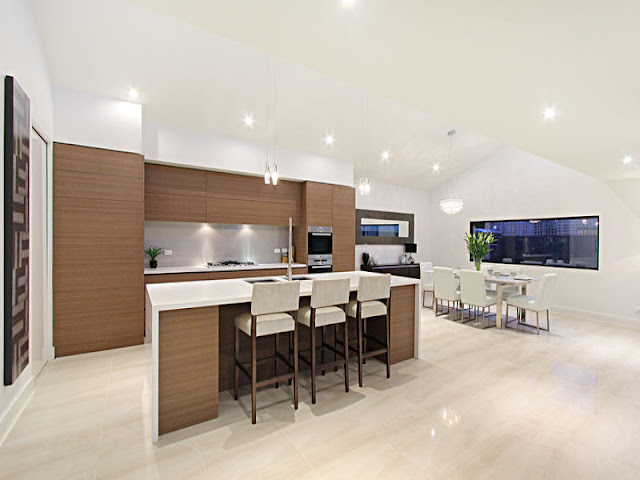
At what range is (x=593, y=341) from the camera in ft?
14.1

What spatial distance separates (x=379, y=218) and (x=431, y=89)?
521 cm

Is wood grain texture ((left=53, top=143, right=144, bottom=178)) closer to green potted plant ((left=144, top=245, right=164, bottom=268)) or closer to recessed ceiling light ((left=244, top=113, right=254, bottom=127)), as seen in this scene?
green potted plant ((left=144, top=245, right=164, bottom=268))

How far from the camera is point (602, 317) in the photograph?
5.36 m

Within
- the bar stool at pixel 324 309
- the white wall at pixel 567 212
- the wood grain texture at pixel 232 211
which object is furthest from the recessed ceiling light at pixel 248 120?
the white wall at pixel 567 212

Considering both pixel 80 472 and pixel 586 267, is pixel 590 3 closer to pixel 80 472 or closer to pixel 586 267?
pixel 80 472

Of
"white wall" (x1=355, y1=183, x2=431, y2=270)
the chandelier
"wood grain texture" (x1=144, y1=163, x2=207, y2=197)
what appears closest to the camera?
"wood grain texture" (x1=144, y1=163, x2=207, y2=197)

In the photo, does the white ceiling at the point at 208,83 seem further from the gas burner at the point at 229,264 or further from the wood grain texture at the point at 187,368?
the wood grain texture at the point at 187,368

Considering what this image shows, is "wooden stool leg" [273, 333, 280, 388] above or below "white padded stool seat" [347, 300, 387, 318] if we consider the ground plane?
below

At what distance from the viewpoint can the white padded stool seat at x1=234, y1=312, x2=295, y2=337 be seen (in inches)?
92.7

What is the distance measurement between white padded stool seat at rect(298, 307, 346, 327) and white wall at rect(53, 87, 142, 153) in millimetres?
2908

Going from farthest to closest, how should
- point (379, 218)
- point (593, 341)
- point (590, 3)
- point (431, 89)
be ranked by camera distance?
point (379, 218), point (593, 341), point (431, 89), point (590, 3)

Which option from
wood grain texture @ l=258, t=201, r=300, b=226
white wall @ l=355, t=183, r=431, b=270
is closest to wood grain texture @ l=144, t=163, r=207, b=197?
wood grain texture @ l=258, t=201, r=300, b=226

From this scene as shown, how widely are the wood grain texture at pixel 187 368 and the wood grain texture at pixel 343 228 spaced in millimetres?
3584

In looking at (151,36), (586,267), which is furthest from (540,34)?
(586,267)
